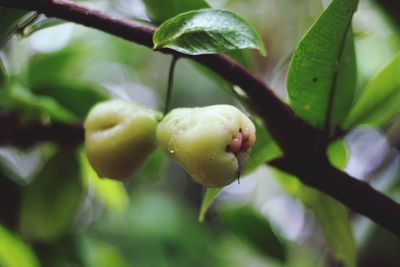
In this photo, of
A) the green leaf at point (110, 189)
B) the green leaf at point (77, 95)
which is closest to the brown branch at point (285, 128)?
the green leaf at point (77, 95)

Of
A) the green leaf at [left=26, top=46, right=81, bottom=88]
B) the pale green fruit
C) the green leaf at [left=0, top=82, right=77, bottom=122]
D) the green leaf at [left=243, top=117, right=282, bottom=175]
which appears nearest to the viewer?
the pale green fruit

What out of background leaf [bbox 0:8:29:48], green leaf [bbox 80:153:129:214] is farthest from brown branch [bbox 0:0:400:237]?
green leaf [bbox 80:153:129:214]

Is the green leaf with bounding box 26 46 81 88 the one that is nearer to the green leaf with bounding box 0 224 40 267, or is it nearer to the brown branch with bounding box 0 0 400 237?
the green leaf with bounding box 0 224 40 267

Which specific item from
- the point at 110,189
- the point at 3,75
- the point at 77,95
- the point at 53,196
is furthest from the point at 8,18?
the point at 110,189

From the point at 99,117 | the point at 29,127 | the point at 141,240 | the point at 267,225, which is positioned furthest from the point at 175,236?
the point at 99,117

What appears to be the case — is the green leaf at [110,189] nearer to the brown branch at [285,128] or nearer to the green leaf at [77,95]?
the green leaf at [77,95]

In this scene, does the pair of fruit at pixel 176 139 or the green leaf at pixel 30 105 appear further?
the green leaf at pixel 30 105
